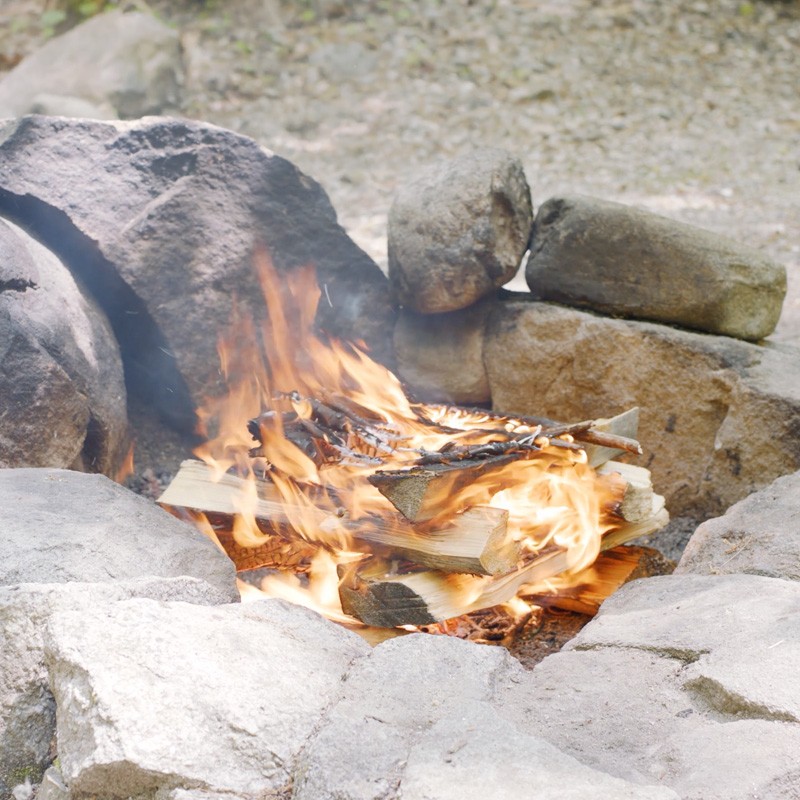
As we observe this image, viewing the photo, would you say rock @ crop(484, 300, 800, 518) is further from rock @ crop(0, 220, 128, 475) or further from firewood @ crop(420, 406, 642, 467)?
rock @ crop(0, 220, 128, 475)

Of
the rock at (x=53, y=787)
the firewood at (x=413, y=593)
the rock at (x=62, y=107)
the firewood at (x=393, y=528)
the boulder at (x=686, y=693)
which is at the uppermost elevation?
the rock at (x=62, y=107)

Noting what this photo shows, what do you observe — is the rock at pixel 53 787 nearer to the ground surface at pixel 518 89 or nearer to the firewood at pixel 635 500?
the firewood at pixel 635 500

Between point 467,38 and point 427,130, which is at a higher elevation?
point 467,38

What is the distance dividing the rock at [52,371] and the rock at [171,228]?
19cm

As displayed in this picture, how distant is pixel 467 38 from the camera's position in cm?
839

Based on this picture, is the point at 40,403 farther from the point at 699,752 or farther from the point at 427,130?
the point at 427,130

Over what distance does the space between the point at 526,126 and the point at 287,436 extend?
17.3 ft

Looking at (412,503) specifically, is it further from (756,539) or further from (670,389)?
(670,389)

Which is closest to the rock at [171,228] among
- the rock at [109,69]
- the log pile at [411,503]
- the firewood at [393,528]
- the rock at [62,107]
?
A: the log pile at [411,503]

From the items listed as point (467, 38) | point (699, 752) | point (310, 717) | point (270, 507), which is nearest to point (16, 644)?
point (310, 717)

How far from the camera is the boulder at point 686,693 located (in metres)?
1.65

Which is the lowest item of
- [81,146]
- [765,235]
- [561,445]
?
[765,235]

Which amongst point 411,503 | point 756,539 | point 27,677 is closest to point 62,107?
point 411,503

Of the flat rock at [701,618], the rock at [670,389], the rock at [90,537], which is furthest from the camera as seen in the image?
the rock at [670,389]
